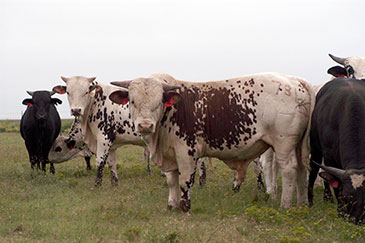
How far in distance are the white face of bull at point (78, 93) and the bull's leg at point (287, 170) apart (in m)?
5.05

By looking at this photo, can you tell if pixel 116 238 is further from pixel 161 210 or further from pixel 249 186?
pixel 249 186

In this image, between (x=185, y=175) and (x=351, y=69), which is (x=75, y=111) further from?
(x=351, y=69)

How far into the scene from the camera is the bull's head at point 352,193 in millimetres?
6309

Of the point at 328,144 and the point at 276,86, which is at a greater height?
the point at 276,86

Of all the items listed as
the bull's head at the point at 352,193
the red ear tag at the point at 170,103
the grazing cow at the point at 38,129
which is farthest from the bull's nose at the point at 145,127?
the grazing cow at the point at 38,129

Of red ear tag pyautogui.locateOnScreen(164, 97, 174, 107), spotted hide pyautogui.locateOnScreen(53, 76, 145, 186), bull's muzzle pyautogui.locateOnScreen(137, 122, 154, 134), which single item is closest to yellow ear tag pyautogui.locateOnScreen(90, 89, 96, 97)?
spotted hide pyautogui.locateOnScreen(53, 76, 145, 186)

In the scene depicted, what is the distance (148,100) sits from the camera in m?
7.25

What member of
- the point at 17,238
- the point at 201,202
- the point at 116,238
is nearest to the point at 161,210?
the point at 201,202

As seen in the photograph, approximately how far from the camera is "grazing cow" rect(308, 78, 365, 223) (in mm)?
6379

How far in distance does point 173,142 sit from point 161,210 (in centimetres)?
128

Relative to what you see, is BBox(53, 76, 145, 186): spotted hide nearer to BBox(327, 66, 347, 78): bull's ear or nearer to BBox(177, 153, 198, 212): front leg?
BBox(177, 153, 198, 212): front leg

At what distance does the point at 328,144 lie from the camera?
7.46 metres

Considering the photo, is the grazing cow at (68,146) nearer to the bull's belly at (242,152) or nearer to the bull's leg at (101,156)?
the bull's leg at (101,156)

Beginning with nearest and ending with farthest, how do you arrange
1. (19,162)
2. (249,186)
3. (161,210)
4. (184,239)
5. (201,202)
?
(184,239) → (161,210) → (201,202) → (249,186) → (19,162)
